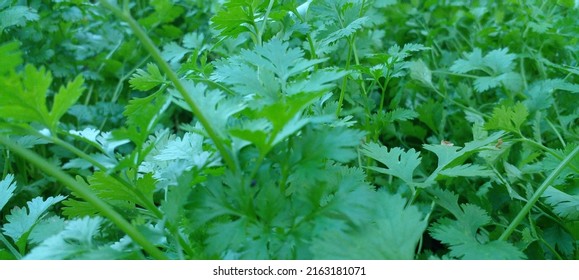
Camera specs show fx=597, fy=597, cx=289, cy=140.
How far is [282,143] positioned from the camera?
0.66 meters

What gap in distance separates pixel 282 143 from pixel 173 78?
14 centimetres

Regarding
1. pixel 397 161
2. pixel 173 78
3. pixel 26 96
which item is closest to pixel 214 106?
pixel 173 78

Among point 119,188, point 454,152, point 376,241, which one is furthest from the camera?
point 454,152

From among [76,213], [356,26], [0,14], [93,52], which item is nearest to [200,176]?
[76,213]

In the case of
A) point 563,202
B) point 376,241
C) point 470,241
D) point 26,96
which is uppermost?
point 26,96

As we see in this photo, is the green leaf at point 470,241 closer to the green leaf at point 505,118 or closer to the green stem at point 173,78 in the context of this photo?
the green leaf at point 505,118

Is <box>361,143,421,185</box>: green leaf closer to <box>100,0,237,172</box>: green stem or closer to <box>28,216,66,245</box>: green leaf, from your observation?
<box>100,0,237,172</box>: green stem

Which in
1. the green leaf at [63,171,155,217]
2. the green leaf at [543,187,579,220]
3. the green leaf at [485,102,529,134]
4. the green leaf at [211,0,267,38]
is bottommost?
the green leaf at [543,187,579,220]

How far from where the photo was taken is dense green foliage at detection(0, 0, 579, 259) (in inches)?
24.2

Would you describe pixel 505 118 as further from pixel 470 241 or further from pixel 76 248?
pixel 76 248

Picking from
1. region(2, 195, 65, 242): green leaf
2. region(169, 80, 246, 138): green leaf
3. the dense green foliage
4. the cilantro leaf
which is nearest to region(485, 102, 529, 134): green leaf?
the dense green foliage

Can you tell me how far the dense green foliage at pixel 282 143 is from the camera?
614mm

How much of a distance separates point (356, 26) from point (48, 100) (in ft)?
3.10

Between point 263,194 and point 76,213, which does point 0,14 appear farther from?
point 263,194
